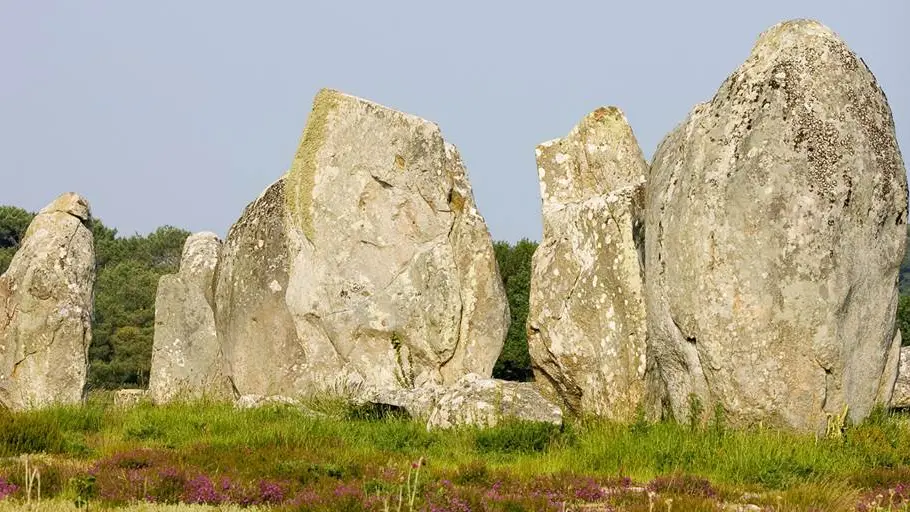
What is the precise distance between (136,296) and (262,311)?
2979 centimetres

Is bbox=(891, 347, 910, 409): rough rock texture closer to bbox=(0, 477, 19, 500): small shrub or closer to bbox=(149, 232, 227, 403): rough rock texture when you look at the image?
bbox=(149, 232, 227, 403): rough rock texture

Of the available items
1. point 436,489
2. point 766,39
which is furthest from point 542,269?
point 436,489

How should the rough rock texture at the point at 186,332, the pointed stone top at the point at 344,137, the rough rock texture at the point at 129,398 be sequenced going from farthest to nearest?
the rough rock texture at the point at 186,332
the rough rock texture at the point at 129,398
the pointed stone top at the point at 344,137

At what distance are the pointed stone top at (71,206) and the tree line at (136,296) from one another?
322 cm

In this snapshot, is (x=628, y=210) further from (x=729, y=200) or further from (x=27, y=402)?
(x=27, y=402)

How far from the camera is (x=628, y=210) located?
745 inches

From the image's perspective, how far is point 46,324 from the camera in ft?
75.4

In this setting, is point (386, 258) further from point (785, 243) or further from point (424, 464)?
point (424, 464)

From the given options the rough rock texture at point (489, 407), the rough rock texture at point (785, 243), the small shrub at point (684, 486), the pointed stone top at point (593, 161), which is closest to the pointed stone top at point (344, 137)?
the pointed stone top at point (593, 161)

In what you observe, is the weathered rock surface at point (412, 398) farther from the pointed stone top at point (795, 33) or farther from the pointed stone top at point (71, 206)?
the pointed stone top at point (71, 206)

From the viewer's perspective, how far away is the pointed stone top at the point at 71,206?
24.0m

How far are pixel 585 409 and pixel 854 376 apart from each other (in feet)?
12.6

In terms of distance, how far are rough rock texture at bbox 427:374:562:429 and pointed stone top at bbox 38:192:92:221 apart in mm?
9413

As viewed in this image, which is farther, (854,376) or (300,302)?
(300,302)
